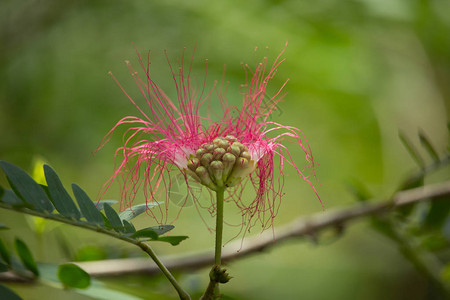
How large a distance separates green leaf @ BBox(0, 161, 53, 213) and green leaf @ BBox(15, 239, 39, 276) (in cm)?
15

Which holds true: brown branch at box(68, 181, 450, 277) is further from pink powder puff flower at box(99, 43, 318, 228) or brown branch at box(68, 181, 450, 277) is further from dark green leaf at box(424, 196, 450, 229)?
pink powder puff flower at box(99, 43, 318, 228)

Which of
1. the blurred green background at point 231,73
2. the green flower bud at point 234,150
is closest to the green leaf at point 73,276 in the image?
the green flower bud at point 234,150

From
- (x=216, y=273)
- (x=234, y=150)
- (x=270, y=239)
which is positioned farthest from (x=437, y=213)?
(x=216, y=273)

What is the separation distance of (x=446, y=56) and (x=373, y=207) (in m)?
1.61

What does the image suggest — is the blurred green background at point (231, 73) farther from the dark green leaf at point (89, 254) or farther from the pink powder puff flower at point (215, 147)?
the pink powder puff flower at point (215, 147)

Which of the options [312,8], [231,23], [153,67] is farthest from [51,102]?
[312,8]

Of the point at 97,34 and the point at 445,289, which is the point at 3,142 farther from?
the point at 445,289

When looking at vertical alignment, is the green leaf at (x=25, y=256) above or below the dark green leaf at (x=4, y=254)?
below

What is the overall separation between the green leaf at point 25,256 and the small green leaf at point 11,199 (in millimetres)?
186

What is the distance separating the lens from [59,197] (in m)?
0.64

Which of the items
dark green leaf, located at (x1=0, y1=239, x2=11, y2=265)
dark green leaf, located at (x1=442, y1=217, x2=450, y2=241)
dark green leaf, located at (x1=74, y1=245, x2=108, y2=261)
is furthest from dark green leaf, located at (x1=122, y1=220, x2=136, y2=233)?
dark green leaf, located at (x1=442, y1=217, x2=450, y2=241)

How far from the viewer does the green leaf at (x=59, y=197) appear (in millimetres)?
638

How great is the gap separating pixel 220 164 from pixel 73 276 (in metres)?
0.26

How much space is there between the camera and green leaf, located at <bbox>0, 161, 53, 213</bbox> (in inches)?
23.2
